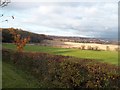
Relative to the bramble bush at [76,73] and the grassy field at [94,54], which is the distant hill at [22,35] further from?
the bramble bush at [76,73]

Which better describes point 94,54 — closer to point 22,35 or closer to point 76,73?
point 76,73

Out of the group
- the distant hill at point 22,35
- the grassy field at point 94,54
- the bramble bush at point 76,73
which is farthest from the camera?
the distant hill at point 22,35

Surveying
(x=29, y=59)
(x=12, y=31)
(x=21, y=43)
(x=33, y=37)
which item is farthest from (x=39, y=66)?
(x=33, y=37)

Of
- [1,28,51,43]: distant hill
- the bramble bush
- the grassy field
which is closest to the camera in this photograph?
the bramble bush

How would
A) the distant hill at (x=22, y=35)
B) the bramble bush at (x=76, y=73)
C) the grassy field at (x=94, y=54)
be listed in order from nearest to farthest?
the bramble bush at (x=76, y=73), the grassy field at (x=94, y=54), the distant hill at (x=22, y=35)

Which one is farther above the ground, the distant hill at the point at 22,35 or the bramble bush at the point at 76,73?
the distant hill at the point at 22,35

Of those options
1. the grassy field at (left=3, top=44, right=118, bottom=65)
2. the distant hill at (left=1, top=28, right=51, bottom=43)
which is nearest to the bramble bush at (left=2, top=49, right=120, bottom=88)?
the grassy field at (left=3, top=44, right=118, bottom=65)

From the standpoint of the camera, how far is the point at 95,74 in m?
15.1

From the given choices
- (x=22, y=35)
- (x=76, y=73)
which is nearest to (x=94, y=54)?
(x=76, y=73)

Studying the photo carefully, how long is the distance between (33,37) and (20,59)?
139 feet

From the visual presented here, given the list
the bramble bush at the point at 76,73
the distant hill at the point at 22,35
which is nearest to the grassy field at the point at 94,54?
the bramble bush at the point at 76,73

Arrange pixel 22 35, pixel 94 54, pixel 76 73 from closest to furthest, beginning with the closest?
pixel 76 73 < pixel 94 54 < pixel 22 35

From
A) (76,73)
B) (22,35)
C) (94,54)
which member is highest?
(22,35)

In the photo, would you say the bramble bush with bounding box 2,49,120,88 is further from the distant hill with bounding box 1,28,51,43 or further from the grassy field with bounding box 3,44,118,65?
the distant hill with bounding box 1,28,51,43
